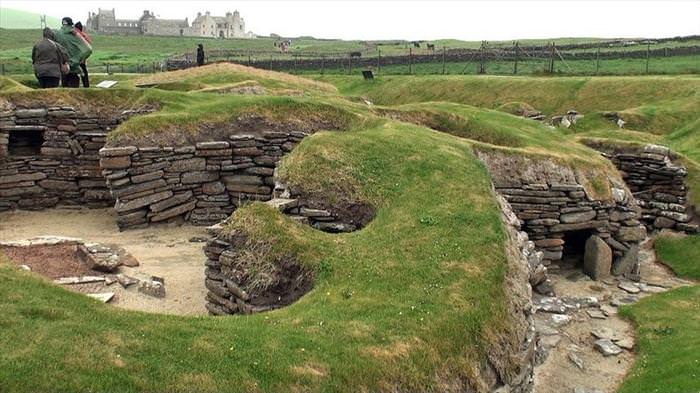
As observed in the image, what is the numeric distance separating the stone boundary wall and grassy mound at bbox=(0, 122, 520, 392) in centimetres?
405

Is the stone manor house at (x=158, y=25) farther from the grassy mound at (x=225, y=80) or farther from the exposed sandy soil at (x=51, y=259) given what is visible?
the exposed sandy soil at (x=51, y=259)

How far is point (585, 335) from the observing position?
13.8 metres

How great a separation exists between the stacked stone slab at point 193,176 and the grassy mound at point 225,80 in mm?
9086

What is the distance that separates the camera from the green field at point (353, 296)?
7.02 m

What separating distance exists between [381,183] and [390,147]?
1937mm

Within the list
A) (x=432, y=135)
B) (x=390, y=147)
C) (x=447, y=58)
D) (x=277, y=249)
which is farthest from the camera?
(x=447, y=58)

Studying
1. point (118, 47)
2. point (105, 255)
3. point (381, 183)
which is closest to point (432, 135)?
point (381, 183)

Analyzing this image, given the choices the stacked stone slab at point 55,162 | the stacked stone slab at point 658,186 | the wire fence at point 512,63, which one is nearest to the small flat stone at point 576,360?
the stacked stone slab at point 658,186

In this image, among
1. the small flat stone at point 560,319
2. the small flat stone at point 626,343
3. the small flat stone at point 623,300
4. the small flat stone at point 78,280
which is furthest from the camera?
the small flat stone at point 623,300

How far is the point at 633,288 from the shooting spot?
16.4 metres

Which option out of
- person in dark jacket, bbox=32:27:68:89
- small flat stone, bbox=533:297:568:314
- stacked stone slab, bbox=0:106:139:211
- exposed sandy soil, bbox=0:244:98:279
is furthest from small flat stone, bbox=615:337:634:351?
person in dark jacket, bbox=32:27:68:89

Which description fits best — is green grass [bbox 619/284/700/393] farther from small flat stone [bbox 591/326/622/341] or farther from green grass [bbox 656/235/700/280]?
green grass [bbox 656/235/700/280]

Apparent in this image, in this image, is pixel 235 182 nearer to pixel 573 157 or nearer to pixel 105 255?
pixel 105 255

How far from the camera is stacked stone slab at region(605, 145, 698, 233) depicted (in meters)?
20.3
